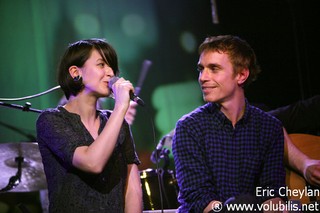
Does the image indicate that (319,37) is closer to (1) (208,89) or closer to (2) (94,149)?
(1) (208,89)

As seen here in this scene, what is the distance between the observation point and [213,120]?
9.23 feet

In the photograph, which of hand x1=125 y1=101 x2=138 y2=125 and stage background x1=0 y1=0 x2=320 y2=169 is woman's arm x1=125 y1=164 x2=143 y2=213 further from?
hand x1=125 y1=101 x2=138 y2=125

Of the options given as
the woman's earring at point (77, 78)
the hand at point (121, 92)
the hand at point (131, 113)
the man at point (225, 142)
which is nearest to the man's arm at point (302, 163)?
the man at point (225, 142)

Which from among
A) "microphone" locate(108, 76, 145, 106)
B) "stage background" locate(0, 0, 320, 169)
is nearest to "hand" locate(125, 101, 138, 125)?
"stage background" locate(0, 0, 320, 169)

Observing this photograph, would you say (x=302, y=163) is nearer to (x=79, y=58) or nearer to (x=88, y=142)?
(x=88, y=142)

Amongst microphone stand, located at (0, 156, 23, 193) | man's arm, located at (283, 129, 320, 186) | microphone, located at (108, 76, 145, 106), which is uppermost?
microphone, located at (108, 76, 145, 106)

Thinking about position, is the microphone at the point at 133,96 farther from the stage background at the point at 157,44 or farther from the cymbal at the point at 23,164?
the stage background at the point at 157,44

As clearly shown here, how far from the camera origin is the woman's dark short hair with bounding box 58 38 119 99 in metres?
2.67

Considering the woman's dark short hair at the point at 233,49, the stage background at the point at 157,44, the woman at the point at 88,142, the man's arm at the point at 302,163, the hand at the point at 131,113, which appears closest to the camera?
the woman at the point at 88,142

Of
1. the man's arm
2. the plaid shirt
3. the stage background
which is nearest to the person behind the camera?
the plaid shirt

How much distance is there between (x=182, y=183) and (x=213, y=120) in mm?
447

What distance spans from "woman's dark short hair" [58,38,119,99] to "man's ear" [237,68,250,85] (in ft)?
2.74

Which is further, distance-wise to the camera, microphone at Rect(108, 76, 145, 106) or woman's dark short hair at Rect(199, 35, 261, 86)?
woman's dark short hair at Rect(199, 35, 261, 86)

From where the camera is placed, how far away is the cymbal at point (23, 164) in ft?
12.9
